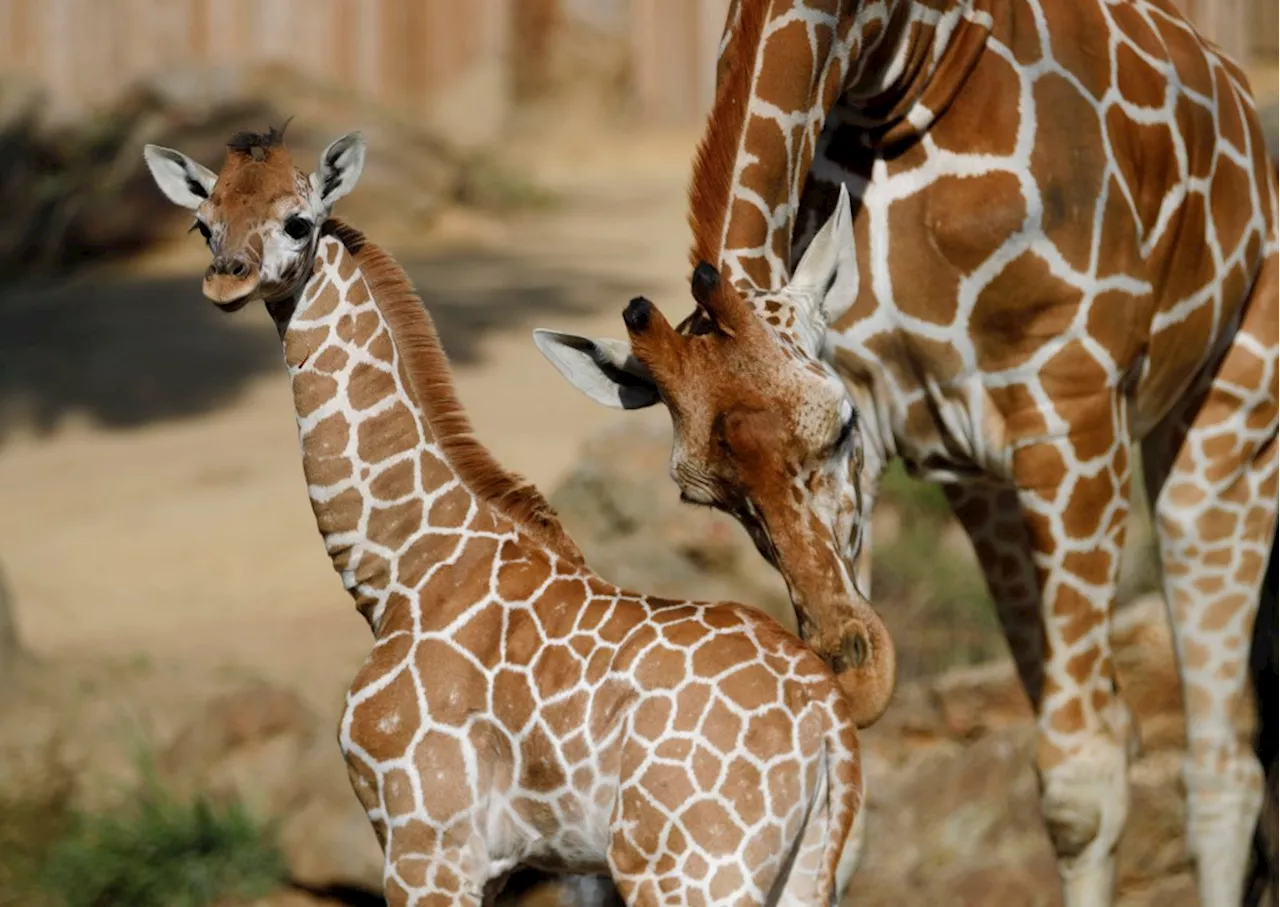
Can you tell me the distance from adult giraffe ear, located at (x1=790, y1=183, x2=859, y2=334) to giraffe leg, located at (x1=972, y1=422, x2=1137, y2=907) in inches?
39.8

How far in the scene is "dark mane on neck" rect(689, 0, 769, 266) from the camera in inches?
175

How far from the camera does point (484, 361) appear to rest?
1250cm

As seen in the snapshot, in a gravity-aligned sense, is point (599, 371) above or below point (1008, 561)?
above

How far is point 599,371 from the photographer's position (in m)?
4.20

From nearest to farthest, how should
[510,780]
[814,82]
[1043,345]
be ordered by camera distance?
[510,780] → [814,82] → [1043,345]

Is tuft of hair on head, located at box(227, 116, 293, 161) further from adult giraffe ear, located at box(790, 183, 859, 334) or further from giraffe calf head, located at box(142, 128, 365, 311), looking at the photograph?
adult giraffe ear, located at box(790, 183, 859, 334)

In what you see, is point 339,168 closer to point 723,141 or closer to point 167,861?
point 723,141

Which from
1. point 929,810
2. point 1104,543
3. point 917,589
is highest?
point 1104,543

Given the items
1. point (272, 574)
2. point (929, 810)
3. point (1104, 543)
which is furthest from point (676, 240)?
point (1104, 543)

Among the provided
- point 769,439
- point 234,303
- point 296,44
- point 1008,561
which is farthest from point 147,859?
point 296,44

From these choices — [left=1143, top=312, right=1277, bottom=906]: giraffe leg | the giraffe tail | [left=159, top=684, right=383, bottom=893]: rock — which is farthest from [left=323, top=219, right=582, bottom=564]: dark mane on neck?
the giraffe tail

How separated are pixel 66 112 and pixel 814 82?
14.5 meters

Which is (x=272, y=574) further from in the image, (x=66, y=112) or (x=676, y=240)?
(x=66, y=112)

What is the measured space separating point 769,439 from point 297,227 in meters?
1.01
